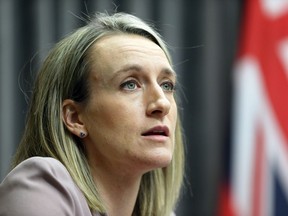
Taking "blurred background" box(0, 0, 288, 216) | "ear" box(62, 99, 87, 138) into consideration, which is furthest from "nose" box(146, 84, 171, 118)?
"blurred background" box(0, 0, 288, 216)

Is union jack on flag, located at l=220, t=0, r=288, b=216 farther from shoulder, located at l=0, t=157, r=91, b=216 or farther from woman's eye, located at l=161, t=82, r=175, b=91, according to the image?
shoulder, located at l=0, t=157, r=91, b=216

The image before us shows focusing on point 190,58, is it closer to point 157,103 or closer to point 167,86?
point 167,86

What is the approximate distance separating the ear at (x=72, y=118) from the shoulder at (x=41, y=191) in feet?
0.44

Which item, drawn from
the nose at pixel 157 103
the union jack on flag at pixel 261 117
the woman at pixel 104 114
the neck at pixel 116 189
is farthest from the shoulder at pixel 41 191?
the union jack on flag at pixel 261 117

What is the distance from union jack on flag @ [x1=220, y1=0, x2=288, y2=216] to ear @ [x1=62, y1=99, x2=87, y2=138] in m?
1.36

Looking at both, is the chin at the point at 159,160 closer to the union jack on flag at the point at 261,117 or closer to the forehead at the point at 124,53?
the forehead at the point at 124,53

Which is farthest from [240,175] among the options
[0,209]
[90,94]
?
[0,209]

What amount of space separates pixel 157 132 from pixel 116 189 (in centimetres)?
18

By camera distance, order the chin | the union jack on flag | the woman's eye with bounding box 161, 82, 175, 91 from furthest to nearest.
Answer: the union jack on flag
the woman's eye with bounding box 161, 82, 175, 91
the chin

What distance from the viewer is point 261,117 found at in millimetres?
3113

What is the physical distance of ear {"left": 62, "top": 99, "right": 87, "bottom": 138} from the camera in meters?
1.82

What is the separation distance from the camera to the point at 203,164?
132 inches

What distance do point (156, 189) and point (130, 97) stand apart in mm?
335

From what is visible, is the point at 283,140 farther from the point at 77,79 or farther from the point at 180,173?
the point at 77,79
